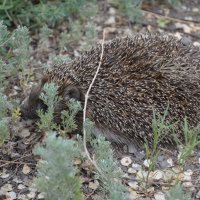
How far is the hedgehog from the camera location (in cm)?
456

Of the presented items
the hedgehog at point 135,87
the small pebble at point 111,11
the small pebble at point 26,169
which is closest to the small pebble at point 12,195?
the small pebble at point 26,169

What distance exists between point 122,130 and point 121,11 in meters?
2.11

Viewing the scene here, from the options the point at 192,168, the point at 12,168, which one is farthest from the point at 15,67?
the point at 192,168

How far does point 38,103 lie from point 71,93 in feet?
1.12

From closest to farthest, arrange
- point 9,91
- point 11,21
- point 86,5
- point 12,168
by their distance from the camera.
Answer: point 12,168 < point 9,91 < point 11,21 < point 86,5

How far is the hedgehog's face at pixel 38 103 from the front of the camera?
4.66m

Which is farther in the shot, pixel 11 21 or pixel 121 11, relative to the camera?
pixel 121 11

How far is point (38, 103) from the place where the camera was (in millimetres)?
4805

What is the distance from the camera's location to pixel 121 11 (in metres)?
6.32

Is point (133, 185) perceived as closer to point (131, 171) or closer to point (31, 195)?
point (131, 171)

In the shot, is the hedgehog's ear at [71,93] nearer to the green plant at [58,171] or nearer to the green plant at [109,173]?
the green plant at [109,173]

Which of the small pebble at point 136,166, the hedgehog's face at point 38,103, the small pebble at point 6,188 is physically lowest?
the small pebble at point 6,188

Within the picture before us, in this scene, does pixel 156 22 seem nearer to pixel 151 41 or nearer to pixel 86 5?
pixel 86 5

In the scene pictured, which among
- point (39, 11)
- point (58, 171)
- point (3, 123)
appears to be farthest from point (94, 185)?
point (39, 11)
